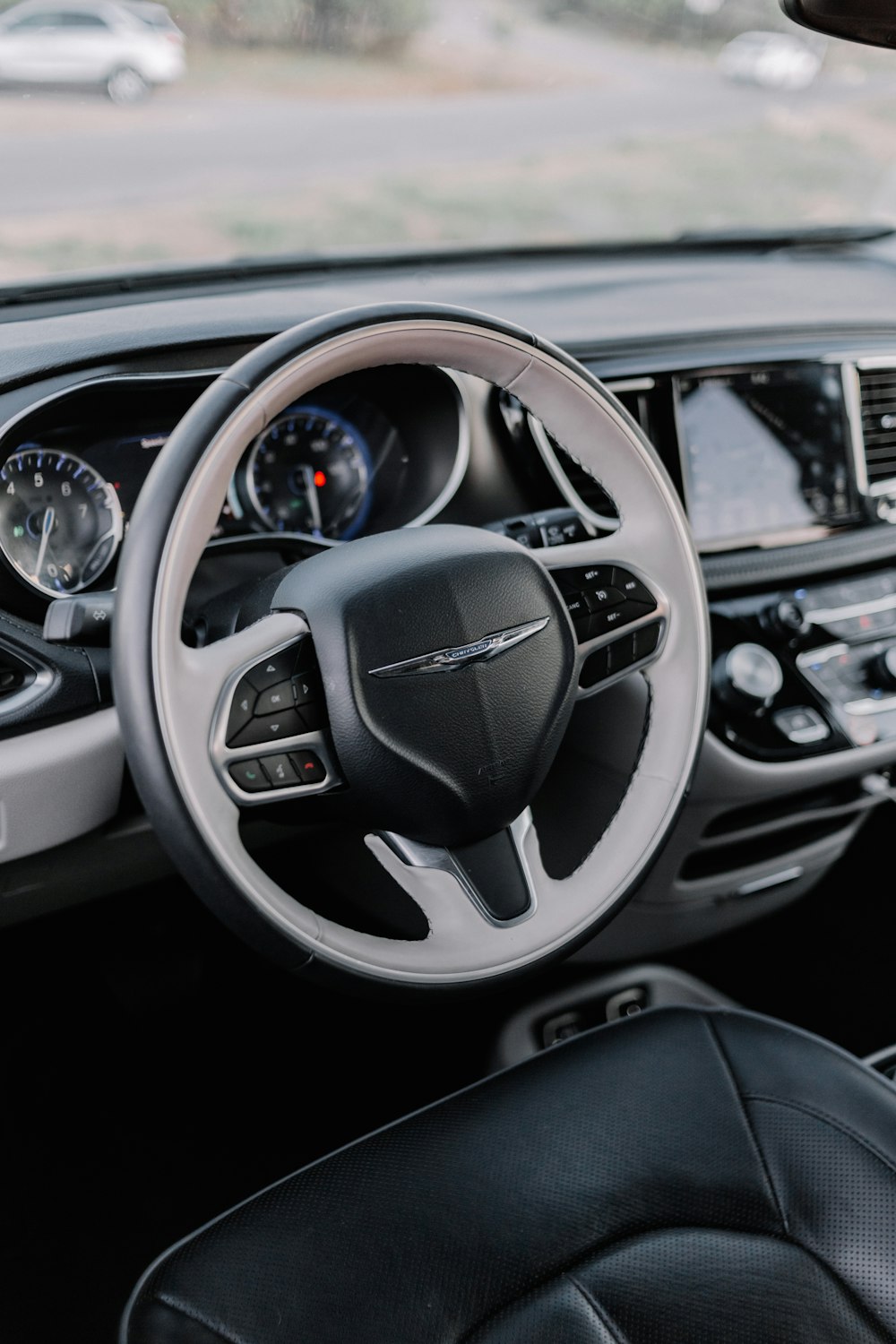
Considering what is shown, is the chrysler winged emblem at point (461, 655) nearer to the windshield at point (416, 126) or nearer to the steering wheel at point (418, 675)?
the steering wheel at point (418, 675)

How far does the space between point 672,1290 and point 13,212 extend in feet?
6.10

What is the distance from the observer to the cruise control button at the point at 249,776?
1078 millimetres

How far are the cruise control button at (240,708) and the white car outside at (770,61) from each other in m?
2.70

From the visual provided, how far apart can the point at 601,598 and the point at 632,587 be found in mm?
46

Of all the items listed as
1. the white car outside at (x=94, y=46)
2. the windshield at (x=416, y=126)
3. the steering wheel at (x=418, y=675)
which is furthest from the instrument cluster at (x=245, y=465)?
the white car outside at (x=94, y=46)

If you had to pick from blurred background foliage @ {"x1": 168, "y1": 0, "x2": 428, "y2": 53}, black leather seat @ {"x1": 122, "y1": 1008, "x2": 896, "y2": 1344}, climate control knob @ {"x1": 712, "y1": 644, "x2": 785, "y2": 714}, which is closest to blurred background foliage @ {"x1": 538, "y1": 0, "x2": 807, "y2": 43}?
blurred background foliage @ {"x1": 168, "y1": 0, "x2": 428, "y2": 53}

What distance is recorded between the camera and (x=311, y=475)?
165 cm

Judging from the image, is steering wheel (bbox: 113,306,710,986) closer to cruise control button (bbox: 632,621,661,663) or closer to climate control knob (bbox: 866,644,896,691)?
cruise control button (bbox: 632,621,661,663)

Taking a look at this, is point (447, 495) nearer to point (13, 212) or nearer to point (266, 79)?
point (13, 212)

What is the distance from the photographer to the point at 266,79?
7.60ft

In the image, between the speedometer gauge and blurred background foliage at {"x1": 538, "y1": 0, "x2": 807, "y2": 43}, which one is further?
blurred background foliage at {"x1": 538, "y1": 0, "x2": 807, "y2": 43}

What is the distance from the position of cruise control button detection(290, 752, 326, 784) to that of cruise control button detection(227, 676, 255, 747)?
66mm

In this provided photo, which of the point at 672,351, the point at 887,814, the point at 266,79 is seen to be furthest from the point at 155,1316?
the point at 266,79

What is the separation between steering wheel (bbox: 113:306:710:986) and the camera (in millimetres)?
1029
